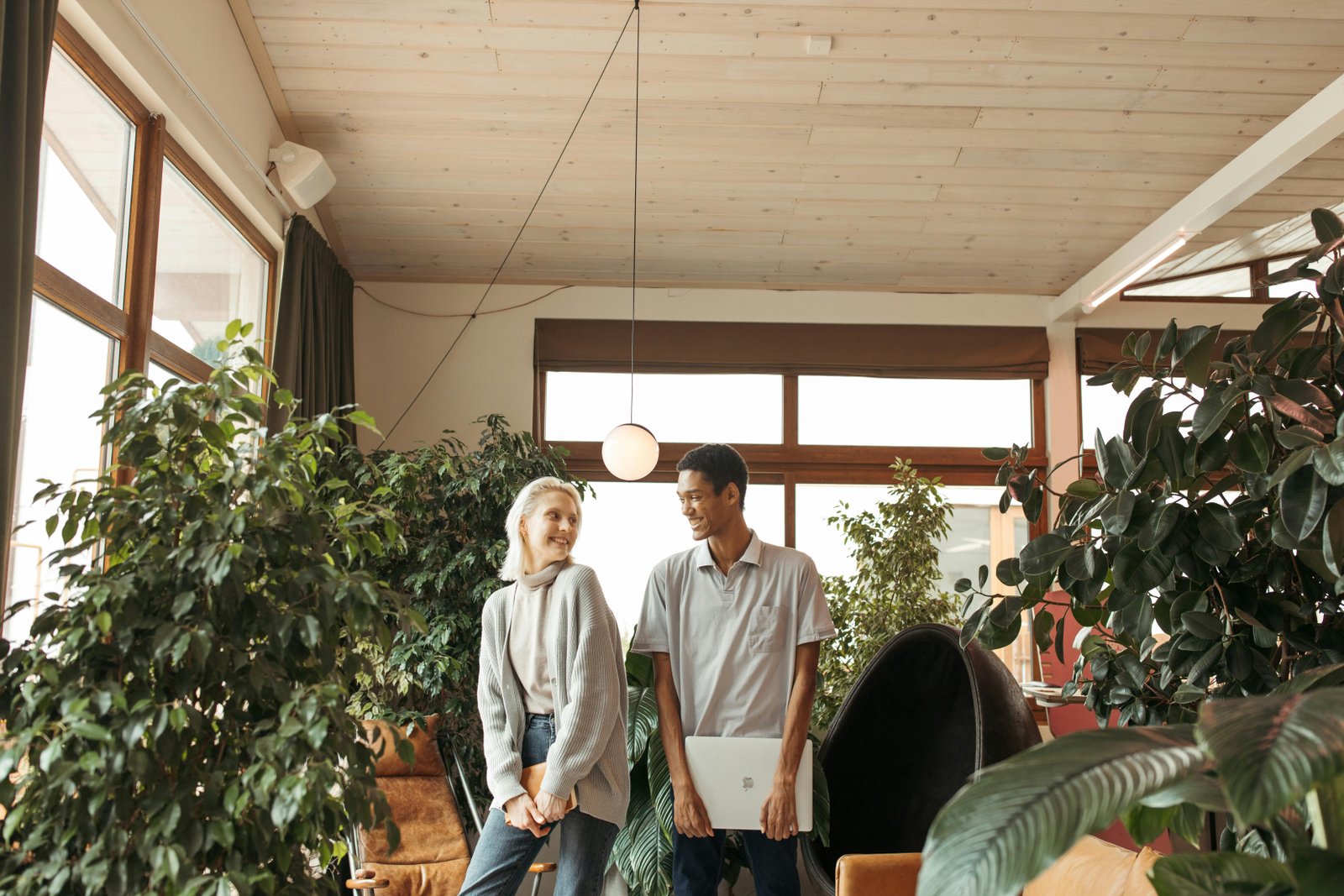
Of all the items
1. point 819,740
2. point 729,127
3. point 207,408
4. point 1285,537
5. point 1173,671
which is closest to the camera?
point 1285,537

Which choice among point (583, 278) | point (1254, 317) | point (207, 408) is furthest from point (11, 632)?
point (1254, 317)

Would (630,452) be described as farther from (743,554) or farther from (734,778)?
(734,778)

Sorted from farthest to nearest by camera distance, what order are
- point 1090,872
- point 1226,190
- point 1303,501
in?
point 1226,190 → point 1090,872 → point 1303,501

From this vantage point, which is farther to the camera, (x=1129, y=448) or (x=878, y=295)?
(x=878, y=295)

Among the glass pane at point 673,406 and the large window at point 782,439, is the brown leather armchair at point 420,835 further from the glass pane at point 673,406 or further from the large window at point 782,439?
the glass pane at point 673,406

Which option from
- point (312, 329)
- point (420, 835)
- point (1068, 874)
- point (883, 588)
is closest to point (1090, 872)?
point (1068, 874)

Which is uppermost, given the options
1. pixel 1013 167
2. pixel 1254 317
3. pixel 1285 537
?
pixel 1013 167

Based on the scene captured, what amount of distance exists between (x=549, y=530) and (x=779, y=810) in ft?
3.23

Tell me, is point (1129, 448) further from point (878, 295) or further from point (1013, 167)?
point (878, 295)

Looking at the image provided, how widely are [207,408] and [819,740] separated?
2.91 metres

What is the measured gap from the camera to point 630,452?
5.21m

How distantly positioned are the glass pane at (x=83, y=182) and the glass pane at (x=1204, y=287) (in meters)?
5.75

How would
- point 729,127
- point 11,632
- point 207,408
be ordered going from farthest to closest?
1. point 729,127
2. point 11,632
3. point 207,408

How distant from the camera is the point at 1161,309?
6.73 metres
